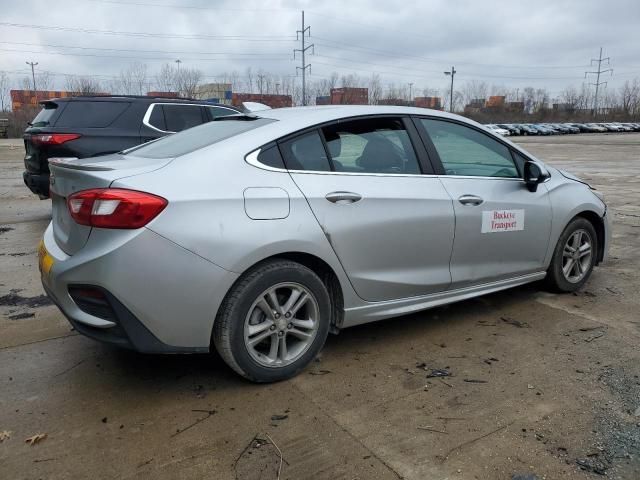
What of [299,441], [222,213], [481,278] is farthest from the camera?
[481,278]

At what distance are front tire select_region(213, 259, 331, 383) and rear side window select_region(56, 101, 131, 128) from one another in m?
5.23

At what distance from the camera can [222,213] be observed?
9.34 ft

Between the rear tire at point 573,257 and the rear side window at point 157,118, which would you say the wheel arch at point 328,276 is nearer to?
the rear tire at point 573,257

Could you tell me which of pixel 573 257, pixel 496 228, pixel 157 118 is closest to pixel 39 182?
pixel 157 118

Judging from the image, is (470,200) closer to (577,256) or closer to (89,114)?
(577,256)

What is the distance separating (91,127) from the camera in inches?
284

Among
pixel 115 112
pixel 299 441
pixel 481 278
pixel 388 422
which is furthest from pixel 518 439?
pixel 115 112

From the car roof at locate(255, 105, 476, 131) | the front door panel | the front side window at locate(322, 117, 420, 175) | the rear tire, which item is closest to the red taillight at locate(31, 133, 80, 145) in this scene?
the car roof at locate(255, 105, 476, 131)

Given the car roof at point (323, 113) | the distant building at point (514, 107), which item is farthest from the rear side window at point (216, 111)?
the distant building at point (514, 107)

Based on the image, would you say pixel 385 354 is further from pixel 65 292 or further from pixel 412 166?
pixel 65 292

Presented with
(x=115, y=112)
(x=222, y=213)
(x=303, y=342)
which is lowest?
(x=303, y=342)

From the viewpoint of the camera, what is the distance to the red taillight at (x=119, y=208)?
2.70 m

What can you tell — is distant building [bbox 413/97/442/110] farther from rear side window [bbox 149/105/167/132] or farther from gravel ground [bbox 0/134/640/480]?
gravel ground [bbox 0/134/640/480]

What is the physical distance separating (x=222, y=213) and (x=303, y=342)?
0.93 meters
